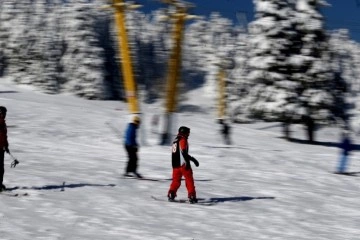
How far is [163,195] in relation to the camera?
14555mm

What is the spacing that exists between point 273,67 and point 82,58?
39.9 metres

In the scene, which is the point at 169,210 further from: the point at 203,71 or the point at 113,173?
the point at 203,71

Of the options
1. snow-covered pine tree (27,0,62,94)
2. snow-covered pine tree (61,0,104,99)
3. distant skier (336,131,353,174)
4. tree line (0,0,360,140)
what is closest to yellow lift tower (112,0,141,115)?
tree line (0,0,360,140)

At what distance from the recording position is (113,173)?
18.3m

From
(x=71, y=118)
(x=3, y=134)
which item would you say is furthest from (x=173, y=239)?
(x=71, y=118)

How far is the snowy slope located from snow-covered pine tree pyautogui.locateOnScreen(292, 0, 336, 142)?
8.44 meters

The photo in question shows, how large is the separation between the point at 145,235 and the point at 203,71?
140m

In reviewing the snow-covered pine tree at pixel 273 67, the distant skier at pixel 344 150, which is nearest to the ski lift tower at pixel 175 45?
the distant skier at pixel 344 150

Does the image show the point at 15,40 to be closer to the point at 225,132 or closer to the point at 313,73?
the point at 313,73

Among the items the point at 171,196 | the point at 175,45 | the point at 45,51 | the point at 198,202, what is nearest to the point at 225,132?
the point at 175,45

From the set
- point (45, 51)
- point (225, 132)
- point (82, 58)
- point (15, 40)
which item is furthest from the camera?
point (15, 40)

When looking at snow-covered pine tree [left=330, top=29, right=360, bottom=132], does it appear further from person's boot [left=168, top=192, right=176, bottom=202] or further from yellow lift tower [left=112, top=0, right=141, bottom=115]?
person's boot [left=168, top=192, right=176, bottom=202]

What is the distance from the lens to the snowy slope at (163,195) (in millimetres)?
11031

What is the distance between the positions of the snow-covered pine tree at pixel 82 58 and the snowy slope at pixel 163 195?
137 ft
